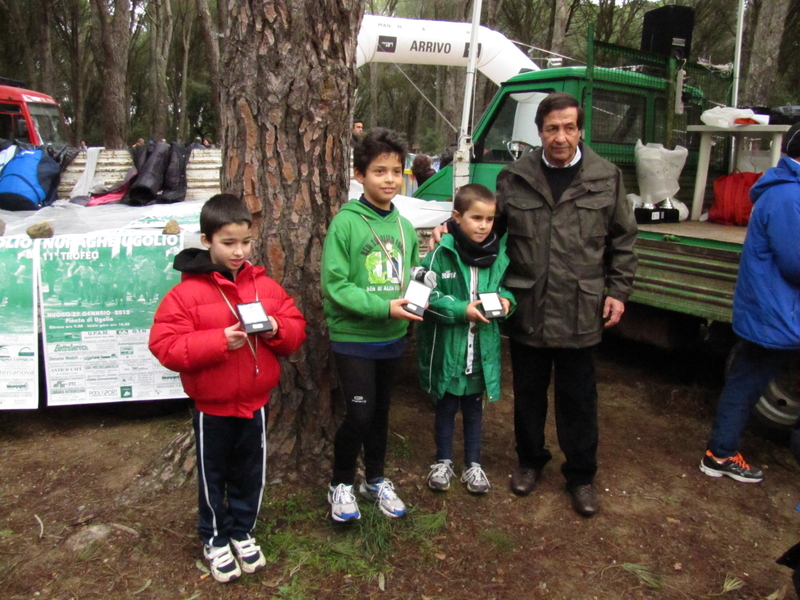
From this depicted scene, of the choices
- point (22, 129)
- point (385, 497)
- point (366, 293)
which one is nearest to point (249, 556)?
point (385, 497)

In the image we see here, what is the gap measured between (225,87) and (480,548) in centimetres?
225

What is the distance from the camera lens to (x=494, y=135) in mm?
5586

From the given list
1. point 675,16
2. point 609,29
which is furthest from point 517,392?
point 609,29

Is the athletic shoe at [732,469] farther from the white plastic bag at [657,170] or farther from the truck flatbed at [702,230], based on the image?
the white plastic bag at [657,170]

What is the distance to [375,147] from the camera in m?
2.50

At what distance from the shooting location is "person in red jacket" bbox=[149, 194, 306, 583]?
2.19 metres

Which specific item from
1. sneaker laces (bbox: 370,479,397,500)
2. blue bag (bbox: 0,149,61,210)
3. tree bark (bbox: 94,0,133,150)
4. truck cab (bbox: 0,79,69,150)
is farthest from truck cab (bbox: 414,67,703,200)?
truck cab (bbox: 0,79,69,150)

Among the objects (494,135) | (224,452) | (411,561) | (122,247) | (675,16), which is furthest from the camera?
(494,135)

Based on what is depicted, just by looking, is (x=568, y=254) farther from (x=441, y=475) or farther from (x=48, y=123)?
(x=48, y=123)

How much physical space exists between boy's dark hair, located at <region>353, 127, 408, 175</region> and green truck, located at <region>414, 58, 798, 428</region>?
2.15 m

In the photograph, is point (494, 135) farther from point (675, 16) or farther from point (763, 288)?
point (763, 288)

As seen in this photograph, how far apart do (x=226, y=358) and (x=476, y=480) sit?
142cm

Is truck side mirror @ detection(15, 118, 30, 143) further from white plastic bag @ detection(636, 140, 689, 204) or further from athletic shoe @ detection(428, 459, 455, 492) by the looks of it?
athletic shoe @ detection(428, 459, 455, 492)

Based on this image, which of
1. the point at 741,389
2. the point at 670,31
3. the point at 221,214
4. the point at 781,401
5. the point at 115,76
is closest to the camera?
the point at 221,214
